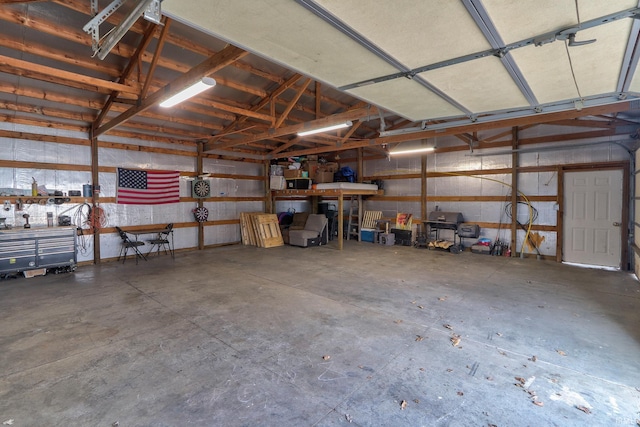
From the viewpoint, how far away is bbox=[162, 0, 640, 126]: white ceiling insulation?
154 centimetres

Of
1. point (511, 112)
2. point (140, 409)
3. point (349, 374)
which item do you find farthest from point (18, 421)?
point (511, 112)

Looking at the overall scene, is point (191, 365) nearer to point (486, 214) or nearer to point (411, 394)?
point (411, 394)

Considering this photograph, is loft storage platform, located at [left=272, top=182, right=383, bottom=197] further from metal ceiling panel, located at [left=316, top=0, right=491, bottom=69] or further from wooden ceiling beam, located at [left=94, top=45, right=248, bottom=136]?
metal ceiling panel, located at [left=316, top=0, right=491, bottom=69]

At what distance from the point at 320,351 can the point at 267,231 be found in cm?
658

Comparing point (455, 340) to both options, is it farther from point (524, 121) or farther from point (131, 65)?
point (131, 65)

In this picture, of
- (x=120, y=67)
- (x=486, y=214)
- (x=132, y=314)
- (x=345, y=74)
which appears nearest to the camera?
(x=345, y=74)

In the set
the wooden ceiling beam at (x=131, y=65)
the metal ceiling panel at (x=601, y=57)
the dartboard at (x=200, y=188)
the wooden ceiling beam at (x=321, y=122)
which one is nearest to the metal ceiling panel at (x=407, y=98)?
the metal ceiling panel at (x=601, y=57)

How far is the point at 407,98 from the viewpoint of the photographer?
2.91 metres

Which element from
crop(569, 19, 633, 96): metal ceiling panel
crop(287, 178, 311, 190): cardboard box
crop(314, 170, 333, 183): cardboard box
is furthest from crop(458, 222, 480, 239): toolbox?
crop(569, 19, 633, 96): metal ceiling panel

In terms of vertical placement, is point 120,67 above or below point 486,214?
above

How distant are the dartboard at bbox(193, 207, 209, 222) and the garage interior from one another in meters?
0.20

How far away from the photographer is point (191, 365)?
2.58 m

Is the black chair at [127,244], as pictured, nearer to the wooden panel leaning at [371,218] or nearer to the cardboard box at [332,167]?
the cardboard box at [332,167]

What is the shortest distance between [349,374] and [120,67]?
19.7 ft
